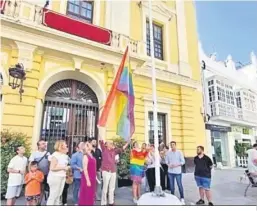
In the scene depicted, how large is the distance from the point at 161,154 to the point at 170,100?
3640 millimetres

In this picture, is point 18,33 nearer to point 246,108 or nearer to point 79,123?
point 79,123

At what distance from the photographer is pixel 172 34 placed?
35.7 feet

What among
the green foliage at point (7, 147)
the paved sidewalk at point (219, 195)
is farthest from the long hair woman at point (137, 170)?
the green foliage at point (7, 147)

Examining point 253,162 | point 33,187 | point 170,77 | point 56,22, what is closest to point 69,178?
point 33,187

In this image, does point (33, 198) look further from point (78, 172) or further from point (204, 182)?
point (204, 182)

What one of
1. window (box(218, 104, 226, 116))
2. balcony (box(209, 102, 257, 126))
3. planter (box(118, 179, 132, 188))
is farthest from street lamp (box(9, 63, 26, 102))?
window (box(218, 104, 226, 116))

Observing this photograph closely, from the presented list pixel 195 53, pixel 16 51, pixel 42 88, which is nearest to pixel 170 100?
pixel 195 53

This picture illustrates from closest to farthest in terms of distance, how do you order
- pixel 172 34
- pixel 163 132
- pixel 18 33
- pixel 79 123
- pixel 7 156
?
pixel 7 156 → pixel 18 33 → pixel 79 123 → pixel 163 132 → pixel 172 34

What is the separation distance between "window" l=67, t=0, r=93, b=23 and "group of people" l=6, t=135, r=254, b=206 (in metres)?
5.67

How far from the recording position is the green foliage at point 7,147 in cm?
491

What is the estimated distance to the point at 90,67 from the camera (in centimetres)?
762

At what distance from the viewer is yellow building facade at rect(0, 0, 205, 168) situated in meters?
6.26

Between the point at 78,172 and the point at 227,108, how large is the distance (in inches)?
461

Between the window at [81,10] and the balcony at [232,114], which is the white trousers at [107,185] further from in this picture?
the balcony at [232,114]
